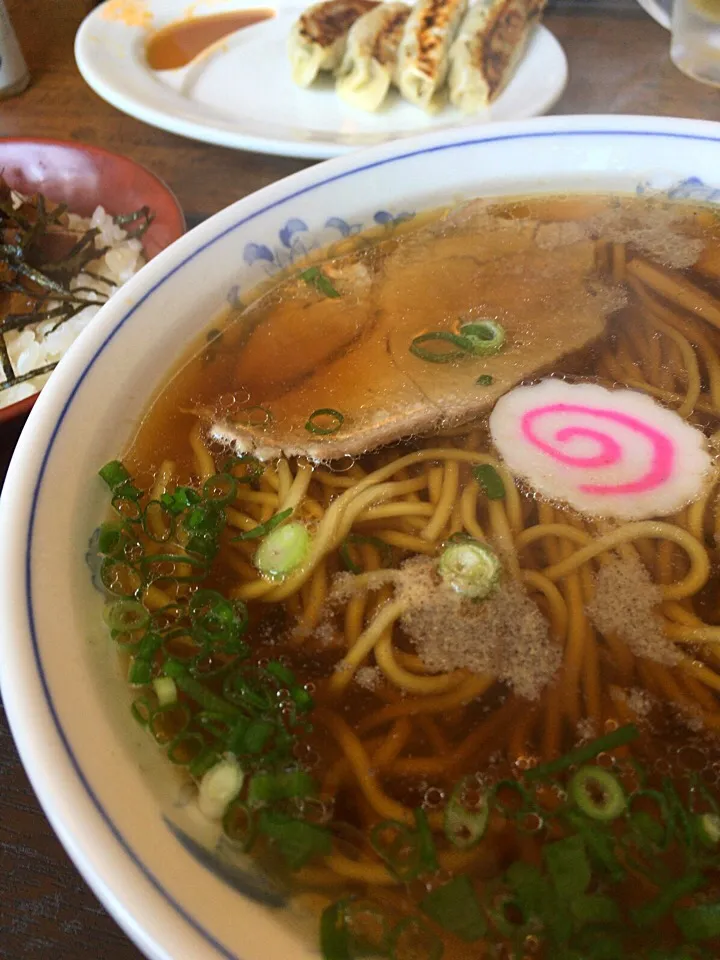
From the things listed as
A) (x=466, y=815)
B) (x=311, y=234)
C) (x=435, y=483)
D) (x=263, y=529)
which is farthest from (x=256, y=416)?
(x=466, y=815)

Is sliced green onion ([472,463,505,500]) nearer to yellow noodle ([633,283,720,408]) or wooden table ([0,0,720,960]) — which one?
yellow noodle ([633,283,720,408])

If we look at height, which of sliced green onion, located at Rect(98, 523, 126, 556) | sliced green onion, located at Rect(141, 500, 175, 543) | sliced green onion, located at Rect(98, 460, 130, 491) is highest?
sliced green onion, located at Rect(98, 460, 130, 491)

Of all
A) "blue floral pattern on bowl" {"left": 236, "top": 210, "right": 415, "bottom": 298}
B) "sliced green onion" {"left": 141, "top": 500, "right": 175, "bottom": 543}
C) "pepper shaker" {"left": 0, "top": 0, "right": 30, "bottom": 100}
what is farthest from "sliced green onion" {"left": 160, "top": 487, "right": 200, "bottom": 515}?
"pepper shaker" {"left": 0, "top": 0, "right": 30, "bottom": 100}

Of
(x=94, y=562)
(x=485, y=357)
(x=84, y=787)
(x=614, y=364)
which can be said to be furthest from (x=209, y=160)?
(x=84, y=787)

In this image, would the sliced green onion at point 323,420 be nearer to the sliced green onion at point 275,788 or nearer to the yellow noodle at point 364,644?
the yellow noodle at point 364,644

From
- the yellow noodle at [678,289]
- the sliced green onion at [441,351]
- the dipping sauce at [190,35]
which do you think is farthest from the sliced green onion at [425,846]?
the dipping sauce at [190,35]

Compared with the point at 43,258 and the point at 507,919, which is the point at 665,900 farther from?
the point at 43,258
